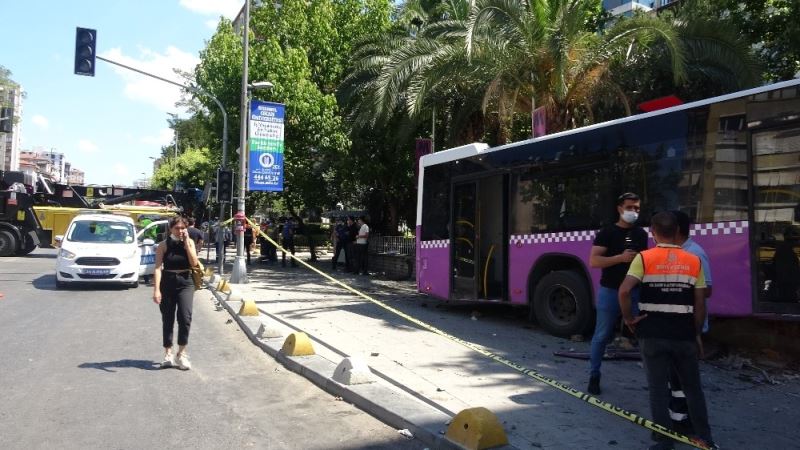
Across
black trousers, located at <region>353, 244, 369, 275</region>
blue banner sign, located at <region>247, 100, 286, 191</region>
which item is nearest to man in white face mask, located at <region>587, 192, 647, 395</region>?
blue banner sign, located at <region>247, 100, 286, 191</region>

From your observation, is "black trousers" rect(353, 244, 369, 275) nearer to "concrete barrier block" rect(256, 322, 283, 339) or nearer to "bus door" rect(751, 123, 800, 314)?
"concrete barrier block" rect(256, 322, 283, 339)

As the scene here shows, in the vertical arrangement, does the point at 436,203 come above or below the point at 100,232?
above

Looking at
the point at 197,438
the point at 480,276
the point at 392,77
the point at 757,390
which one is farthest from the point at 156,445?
the point at 392,77

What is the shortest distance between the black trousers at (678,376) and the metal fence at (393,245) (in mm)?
13444

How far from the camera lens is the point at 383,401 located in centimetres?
533

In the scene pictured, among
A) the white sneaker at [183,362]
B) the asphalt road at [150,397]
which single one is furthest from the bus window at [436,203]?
the white sneaker at [183,362]

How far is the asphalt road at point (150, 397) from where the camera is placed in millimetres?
4645

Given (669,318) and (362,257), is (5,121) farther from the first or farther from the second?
(669,318)

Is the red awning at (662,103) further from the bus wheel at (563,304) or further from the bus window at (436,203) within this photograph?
the bus window at (436,203)

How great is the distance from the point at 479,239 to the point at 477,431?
6.29 m

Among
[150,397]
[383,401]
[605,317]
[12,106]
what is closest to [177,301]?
[150,397]

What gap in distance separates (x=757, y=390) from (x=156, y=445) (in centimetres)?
570

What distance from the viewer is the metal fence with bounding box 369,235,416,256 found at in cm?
1783

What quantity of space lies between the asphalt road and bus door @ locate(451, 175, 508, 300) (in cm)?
393
